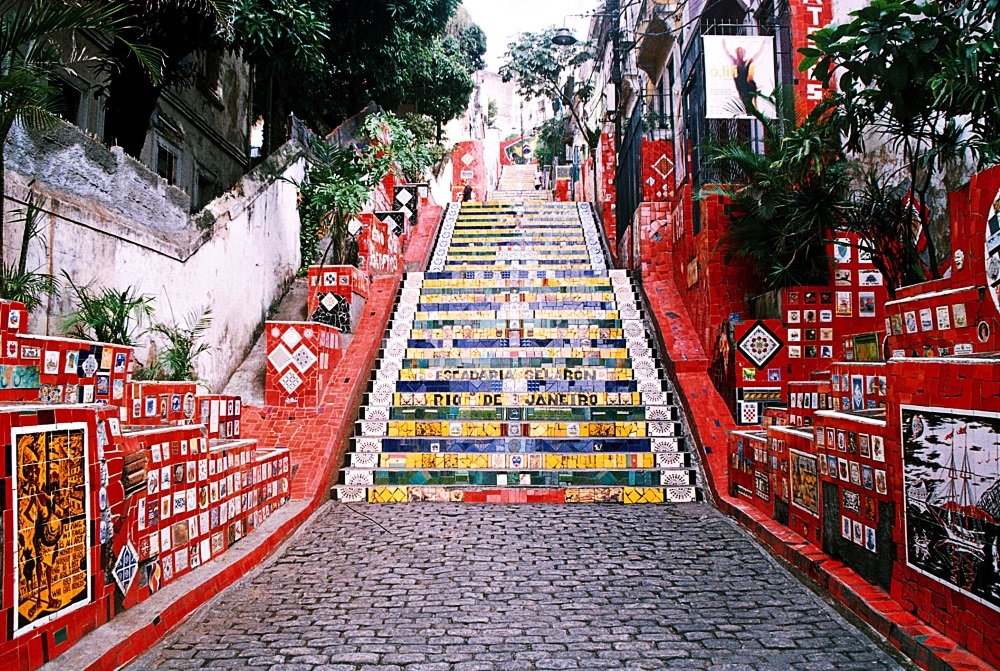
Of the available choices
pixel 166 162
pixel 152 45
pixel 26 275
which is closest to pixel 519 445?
pixel 26 275

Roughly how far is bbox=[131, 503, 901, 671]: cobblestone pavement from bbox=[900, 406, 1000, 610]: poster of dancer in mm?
534

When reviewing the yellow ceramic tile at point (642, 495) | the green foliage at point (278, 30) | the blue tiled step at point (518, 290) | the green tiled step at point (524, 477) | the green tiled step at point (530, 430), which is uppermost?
the green foliage at point (278, 30)

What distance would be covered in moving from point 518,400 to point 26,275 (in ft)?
15.4

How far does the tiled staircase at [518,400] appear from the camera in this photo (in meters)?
6.61

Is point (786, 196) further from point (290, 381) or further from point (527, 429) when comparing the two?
point (290, 381)

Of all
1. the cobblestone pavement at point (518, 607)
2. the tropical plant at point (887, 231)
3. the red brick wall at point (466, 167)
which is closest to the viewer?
the cobblestone pavement at point (518, 607)

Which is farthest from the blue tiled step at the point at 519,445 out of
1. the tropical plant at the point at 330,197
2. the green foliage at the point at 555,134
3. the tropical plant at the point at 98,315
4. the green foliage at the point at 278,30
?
the green foliage at the point at 555,134

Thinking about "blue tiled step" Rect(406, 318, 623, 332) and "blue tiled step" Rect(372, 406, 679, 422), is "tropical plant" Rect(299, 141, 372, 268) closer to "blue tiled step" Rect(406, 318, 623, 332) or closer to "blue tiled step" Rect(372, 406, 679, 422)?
"blue tiled step" Rect(406, 318, 623, 332)

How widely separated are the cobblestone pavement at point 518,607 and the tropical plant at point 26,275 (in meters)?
2.55

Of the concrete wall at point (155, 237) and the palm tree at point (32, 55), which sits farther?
the concrete wall at point (155, 237)

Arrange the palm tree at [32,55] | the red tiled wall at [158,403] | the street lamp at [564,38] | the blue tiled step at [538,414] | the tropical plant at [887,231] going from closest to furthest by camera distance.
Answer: the palm tree at [32,55]
the red tiled wall at [158,403]
the tropical plant at [887,231]
the blue tiled step at [538,414]
the street lamp at [564,38]

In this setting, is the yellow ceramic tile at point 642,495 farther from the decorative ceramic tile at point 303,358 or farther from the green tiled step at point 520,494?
the decorative ceramic tile at point 303,358

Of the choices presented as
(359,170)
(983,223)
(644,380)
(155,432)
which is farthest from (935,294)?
(359,170)

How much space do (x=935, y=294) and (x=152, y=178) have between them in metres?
6.75
